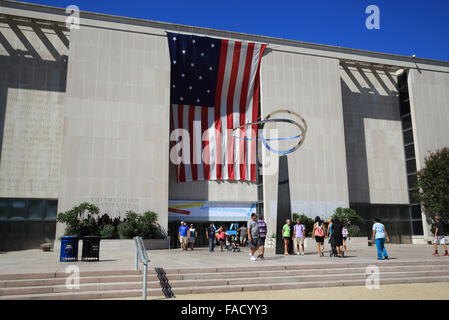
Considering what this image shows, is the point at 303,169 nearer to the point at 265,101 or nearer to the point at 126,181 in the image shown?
the point at 265,101

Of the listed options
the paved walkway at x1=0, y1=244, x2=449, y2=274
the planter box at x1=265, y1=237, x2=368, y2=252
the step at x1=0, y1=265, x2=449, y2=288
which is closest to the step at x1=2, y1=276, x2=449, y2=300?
the step at x1=0, y1=265, x2=449, y2=288

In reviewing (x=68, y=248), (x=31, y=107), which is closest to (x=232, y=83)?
(x=31, y=107)

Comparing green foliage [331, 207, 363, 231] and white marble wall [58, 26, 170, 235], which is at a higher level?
white marble wall [58, 26, 170, 235]

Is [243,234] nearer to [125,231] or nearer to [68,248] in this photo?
[125,231]

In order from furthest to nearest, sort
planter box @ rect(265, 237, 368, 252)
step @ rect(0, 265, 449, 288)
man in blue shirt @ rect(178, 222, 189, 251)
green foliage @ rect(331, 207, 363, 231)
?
green foliage @ rect(331, 207, 363, 231) < planter box @ rect(265, 237, 368, 252) < man in blue shirt @ rect(178, 222, 189, 251) < step @ rect(0, 265, 449, 288)

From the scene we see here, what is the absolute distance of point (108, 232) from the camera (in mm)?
22688

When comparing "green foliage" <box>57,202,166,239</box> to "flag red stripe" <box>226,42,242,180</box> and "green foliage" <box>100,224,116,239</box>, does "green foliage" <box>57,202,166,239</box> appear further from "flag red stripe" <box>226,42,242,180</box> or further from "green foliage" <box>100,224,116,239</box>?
"flag red stripe" <box>226,42,242,180</box>

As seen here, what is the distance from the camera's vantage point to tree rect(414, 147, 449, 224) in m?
30.1

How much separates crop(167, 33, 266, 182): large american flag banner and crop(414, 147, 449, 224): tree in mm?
14591

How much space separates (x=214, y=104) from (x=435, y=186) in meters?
19.2

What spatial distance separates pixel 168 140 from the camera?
27578mm

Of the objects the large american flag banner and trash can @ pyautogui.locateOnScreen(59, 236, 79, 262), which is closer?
trash can @ pyautogui.locateOnScreen(59, 236, 79, 262)

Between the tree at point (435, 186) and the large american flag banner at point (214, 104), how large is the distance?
14.6 m

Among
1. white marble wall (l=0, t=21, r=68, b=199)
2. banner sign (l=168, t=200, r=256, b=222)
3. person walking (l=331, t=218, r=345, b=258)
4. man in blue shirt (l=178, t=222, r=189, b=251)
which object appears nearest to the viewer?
person walking (l=331, t=218, r=345, b=258)
